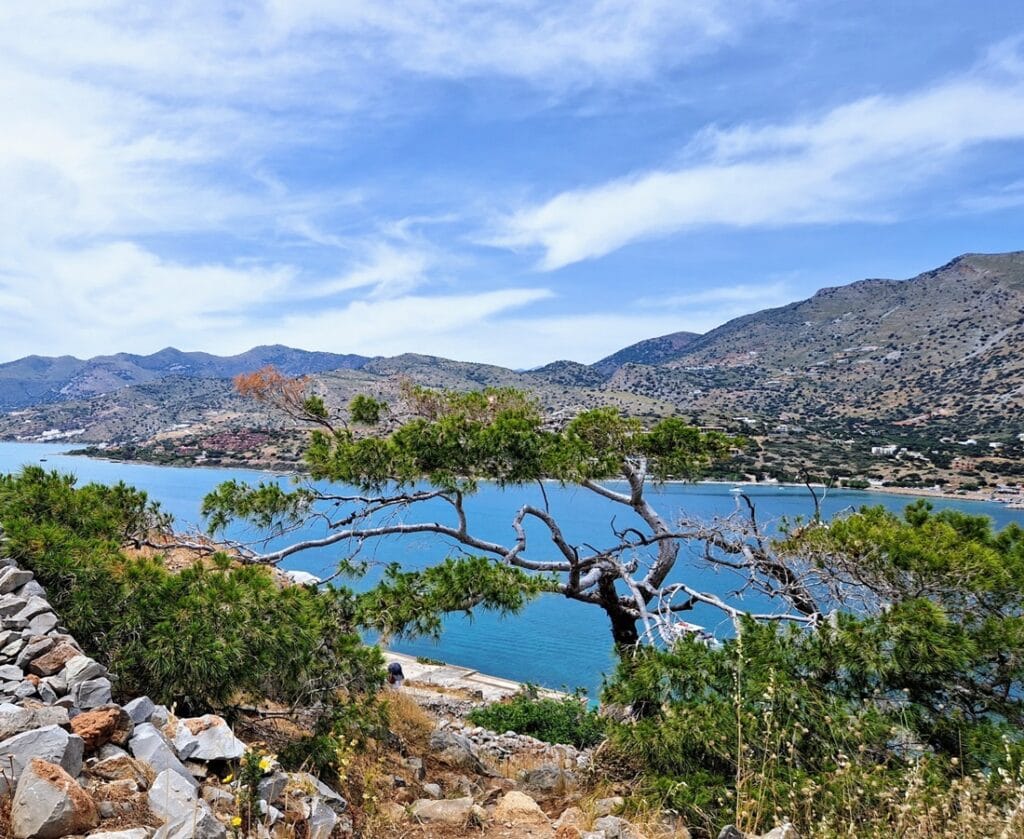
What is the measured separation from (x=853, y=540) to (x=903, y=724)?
187 cm

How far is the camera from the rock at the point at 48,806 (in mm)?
2129

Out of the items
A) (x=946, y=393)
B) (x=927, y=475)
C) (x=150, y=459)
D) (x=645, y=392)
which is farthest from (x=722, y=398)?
(x=150, y=459)

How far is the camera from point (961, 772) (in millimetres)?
4246

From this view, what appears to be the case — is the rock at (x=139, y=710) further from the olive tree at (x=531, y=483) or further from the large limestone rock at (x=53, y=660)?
the olive tree at (x=531, y=483)

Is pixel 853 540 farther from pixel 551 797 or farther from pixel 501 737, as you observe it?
pixel 501 737

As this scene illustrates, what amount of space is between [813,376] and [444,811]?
132 metres

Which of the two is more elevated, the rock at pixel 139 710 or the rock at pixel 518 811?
the rock at pixel 139 710

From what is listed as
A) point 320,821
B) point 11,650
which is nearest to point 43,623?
point 11,650

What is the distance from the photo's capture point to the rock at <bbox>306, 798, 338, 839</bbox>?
2.89 meters

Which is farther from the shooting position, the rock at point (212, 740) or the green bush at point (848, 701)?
the green bush at point (848, 701)

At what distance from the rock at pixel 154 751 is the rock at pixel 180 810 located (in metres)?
0.18

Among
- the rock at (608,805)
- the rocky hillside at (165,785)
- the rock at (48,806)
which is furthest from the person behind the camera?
the rock at (608,805)

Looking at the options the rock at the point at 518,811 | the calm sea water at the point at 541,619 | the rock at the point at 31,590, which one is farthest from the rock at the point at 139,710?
the calm sea water at the point at 541,619

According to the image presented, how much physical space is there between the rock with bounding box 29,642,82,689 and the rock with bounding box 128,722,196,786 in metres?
0.70
